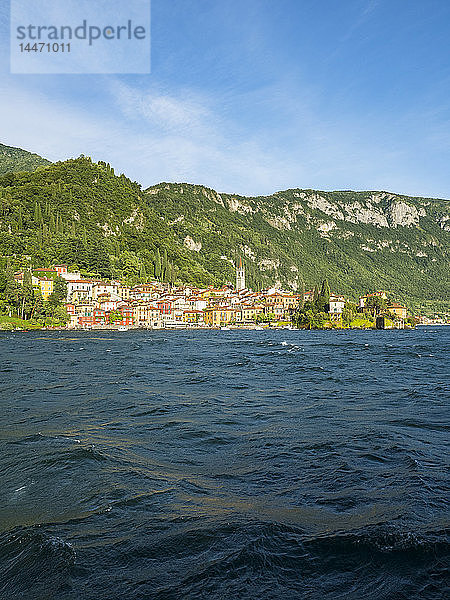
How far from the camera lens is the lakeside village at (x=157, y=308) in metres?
103

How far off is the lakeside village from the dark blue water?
275ft

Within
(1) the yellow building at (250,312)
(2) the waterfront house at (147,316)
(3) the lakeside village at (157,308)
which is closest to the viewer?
(3) the lakeside village at (157,308)

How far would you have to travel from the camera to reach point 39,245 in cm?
13862

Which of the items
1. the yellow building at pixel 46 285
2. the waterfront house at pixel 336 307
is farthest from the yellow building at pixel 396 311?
the yellow building at pixel 46 285

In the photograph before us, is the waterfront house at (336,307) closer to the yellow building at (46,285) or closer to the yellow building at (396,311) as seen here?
the yellow building at (396,311)

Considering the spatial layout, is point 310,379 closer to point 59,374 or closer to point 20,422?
point 59,374

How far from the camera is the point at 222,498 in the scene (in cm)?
864

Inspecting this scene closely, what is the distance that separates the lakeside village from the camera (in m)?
103

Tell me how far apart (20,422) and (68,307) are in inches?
3938

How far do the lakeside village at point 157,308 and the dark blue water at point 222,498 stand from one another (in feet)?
275

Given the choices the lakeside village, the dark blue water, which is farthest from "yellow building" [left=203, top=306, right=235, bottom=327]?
the dark blue water

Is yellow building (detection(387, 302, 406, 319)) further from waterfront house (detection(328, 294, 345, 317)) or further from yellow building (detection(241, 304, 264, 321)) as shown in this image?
yellow building (detection(241, 304, 264, 321))

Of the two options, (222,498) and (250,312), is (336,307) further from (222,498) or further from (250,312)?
(222,498)

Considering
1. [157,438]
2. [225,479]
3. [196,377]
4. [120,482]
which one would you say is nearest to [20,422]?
[157,438]
